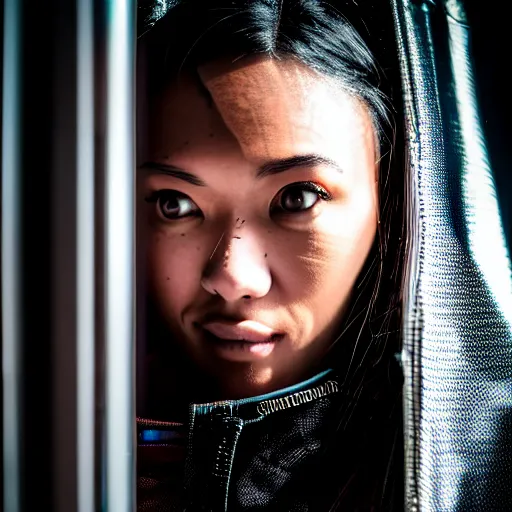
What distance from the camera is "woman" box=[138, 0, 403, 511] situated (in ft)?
1.74

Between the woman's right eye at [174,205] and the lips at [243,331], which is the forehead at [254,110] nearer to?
the woman's right eye at [174,205]

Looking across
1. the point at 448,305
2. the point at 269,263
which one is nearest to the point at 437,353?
the point at 448,305

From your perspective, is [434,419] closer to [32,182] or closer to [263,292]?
[263,292]

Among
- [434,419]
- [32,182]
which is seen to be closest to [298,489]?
[434,419]

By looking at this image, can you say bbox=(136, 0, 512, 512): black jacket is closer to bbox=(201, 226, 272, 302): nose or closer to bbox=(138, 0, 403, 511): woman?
bbox=(138, 0, 403, 511): woman

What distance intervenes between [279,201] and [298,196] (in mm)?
20

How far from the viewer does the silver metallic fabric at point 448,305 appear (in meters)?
0.56

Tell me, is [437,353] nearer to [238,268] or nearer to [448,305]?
[448,305]

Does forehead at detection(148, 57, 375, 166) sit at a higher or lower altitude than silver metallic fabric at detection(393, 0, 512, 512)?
higher

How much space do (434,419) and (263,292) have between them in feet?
0.72

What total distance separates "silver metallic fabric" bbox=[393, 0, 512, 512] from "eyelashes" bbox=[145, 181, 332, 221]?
0.11 metres

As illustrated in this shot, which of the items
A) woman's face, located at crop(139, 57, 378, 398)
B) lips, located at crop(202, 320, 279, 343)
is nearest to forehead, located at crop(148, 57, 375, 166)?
woman's face, located at crop(139, 57, 378, 398)

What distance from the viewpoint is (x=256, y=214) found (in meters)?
0.54

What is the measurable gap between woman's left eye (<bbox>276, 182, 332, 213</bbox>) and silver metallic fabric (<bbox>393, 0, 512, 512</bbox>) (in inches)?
4.1
